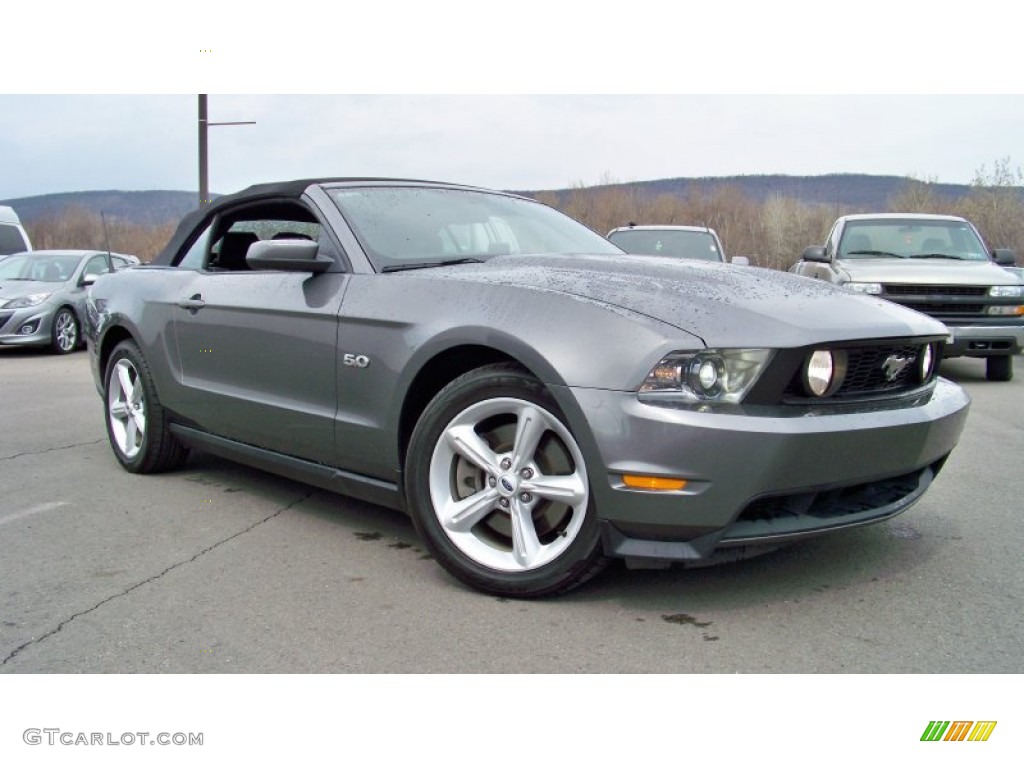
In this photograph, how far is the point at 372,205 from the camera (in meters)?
3.96

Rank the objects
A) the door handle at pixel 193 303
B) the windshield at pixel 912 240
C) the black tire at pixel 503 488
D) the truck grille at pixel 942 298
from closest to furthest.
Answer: the black tire at pixel 503 488 < the door handle at pixel 193 303 < the truck grille at pixel 942 298 < the windshield at pixel 912 240

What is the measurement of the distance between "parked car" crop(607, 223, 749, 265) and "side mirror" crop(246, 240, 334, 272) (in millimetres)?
7166

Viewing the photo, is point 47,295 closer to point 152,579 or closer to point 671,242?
point 671,242

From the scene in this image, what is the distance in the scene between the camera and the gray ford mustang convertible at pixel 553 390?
271 cm

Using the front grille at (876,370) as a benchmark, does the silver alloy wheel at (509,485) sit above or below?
below

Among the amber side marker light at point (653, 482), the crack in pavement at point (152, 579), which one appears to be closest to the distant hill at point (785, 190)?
the crack in pavement at point (152, 579)

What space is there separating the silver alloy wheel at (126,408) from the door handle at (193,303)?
682 mm

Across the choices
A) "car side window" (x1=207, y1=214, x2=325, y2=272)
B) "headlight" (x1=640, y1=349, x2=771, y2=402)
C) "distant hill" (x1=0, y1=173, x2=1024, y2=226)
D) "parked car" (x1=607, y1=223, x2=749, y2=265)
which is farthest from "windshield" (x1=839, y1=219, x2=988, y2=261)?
"distant hill" (x1=0, y1=173, x2=1024, y2=226)

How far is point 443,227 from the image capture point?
3.94m

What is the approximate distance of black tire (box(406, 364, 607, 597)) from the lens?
2.90 meters

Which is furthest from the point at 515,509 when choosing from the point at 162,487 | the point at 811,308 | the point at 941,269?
the point at 941,269

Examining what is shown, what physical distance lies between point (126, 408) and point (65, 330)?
888 centimetres

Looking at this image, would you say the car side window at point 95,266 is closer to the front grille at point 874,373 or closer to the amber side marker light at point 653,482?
the amber side marker light at point 653,482

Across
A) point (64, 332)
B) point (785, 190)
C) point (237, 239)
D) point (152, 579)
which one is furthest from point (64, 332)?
point (785, 190)
